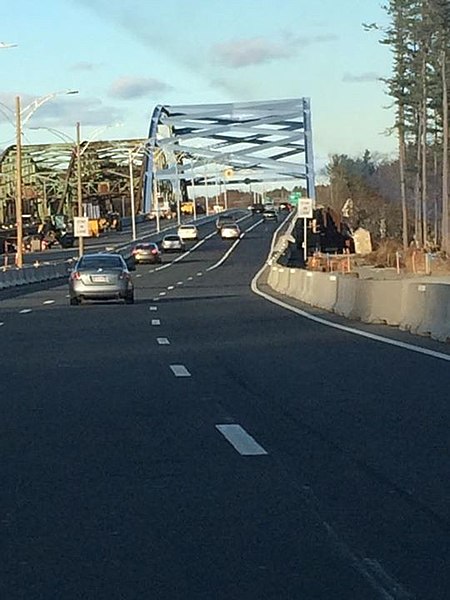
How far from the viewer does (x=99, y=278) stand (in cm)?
3894

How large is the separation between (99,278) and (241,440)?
27393 mm

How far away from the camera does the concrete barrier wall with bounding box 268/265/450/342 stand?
23.4 metres

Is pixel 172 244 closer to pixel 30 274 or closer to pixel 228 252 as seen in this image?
pixel 228 252

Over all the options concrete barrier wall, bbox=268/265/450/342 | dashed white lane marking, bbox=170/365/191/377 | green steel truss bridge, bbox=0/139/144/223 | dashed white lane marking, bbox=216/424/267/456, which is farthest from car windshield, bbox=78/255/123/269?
green steel truss bridge, bbox=0/139/144/223

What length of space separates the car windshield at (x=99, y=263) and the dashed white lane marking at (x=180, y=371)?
20218mm

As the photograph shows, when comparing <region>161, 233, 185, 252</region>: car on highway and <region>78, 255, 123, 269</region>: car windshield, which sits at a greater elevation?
<region>78, 255, 123, 269</region>: car windshield

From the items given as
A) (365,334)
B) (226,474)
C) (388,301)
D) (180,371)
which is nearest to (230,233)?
(388,301)

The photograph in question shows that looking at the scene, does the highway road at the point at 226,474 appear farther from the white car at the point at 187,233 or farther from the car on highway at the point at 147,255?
the white car at the point at 187,233

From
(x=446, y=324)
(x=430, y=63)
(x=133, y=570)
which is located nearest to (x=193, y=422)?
(x=133, y=570)

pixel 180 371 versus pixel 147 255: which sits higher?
pixel 180 371

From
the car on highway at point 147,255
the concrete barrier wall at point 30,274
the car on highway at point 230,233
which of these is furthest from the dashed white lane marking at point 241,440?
the car on highway at point 230,233

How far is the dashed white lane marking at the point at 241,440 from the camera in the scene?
11.2m

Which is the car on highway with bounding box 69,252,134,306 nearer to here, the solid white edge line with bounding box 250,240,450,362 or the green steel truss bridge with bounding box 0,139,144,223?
the solid white edge line with bounding box 250,240,450,362

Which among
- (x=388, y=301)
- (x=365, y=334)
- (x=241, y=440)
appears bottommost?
(x=365, y=334)
